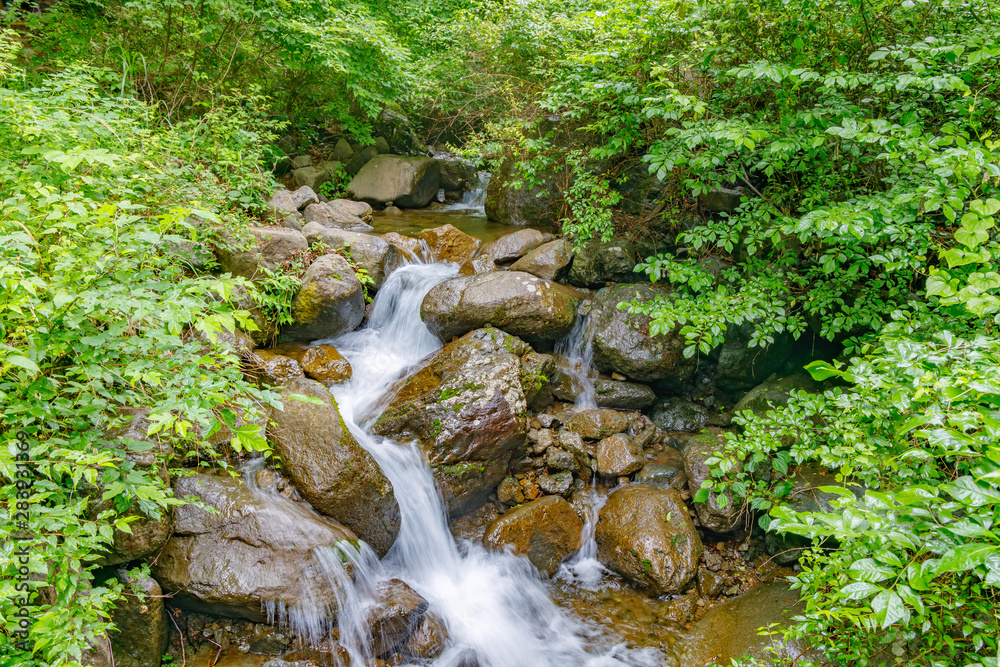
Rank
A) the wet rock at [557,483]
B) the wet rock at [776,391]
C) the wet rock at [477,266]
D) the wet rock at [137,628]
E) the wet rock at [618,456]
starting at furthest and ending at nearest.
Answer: the wet rock at [477,266] < the wet rock at [618,456] < the wet rock at [557,483] < the wet rock at [776,391] < the wet rock at [137,628]

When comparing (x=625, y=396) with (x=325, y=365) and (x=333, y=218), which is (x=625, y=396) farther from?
(x=333, y=218)

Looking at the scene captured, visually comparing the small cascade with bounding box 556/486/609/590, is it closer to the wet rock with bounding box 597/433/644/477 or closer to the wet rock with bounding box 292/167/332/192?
the wet rock with bounding box 597/433/644/477

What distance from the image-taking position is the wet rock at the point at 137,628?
3.27 m

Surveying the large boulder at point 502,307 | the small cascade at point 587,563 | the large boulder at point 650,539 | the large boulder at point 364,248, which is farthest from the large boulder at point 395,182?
the large boulder at point 650,539

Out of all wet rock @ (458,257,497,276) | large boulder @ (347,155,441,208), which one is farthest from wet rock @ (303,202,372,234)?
wet rock @ (458,257,497,276)

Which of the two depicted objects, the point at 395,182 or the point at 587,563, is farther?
the point at 395,182

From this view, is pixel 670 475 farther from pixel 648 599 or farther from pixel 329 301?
pixel 329 301

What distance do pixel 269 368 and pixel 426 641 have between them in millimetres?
3175

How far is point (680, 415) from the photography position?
20.2 feet

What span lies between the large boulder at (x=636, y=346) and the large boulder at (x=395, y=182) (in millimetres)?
5879

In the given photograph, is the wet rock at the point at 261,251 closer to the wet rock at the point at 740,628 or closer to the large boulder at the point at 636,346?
the large boulder at the point at 636,346

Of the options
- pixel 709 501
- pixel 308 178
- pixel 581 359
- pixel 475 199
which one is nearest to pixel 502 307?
pixel 581 359

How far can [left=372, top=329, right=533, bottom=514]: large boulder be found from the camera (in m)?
5.03

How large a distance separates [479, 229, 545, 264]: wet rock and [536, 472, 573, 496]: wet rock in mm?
3488
